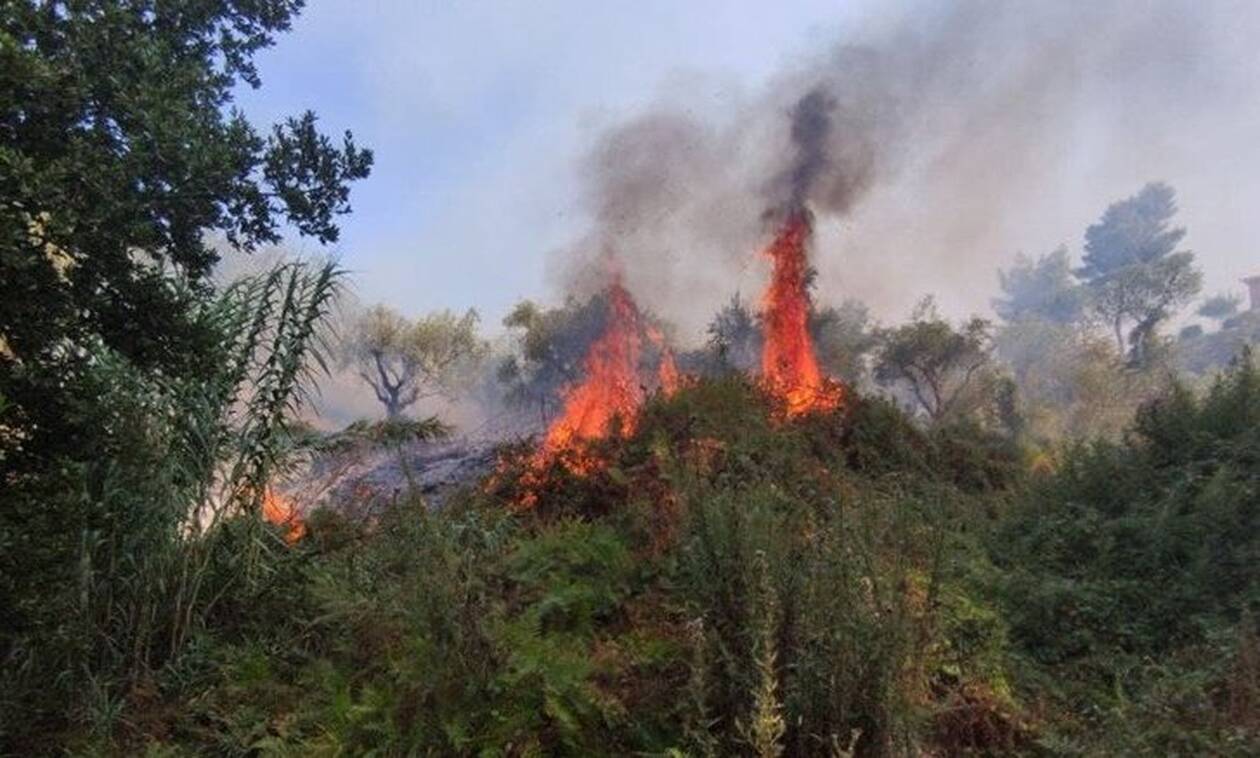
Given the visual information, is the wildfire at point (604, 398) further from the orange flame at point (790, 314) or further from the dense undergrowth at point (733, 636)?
the orange flame at point (790, 314)

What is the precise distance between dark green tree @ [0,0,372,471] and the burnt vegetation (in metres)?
0.03

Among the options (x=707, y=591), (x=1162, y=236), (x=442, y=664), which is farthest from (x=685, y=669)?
(x=1162, y=236)

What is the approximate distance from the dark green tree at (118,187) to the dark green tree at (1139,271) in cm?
4540

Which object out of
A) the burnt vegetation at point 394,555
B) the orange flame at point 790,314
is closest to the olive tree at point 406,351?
the orange flame at point 790,314

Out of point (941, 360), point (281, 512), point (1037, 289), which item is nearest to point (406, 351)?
point (941, 360)

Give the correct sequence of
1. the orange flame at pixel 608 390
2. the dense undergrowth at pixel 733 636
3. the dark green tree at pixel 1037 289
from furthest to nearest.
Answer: the dark green tree at pixel 1037 289, the orange flame at pixel 608 390, the dense undergrowth at pixel 733 636

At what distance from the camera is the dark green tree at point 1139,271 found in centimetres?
4900

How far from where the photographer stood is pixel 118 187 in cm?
568

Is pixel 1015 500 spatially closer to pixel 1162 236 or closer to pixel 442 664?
pixel 442 664

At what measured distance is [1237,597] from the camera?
5910 millimetres

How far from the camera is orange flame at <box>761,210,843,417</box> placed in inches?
601

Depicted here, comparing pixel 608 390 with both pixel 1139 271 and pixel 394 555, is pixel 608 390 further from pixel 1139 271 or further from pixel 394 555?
pixel 1139 271

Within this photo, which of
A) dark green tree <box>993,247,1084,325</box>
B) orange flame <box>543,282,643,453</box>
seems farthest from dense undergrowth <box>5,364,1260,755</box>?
dark green tree <box>993,247,1084,325</box>

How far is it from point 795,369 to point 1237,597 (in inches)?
410
